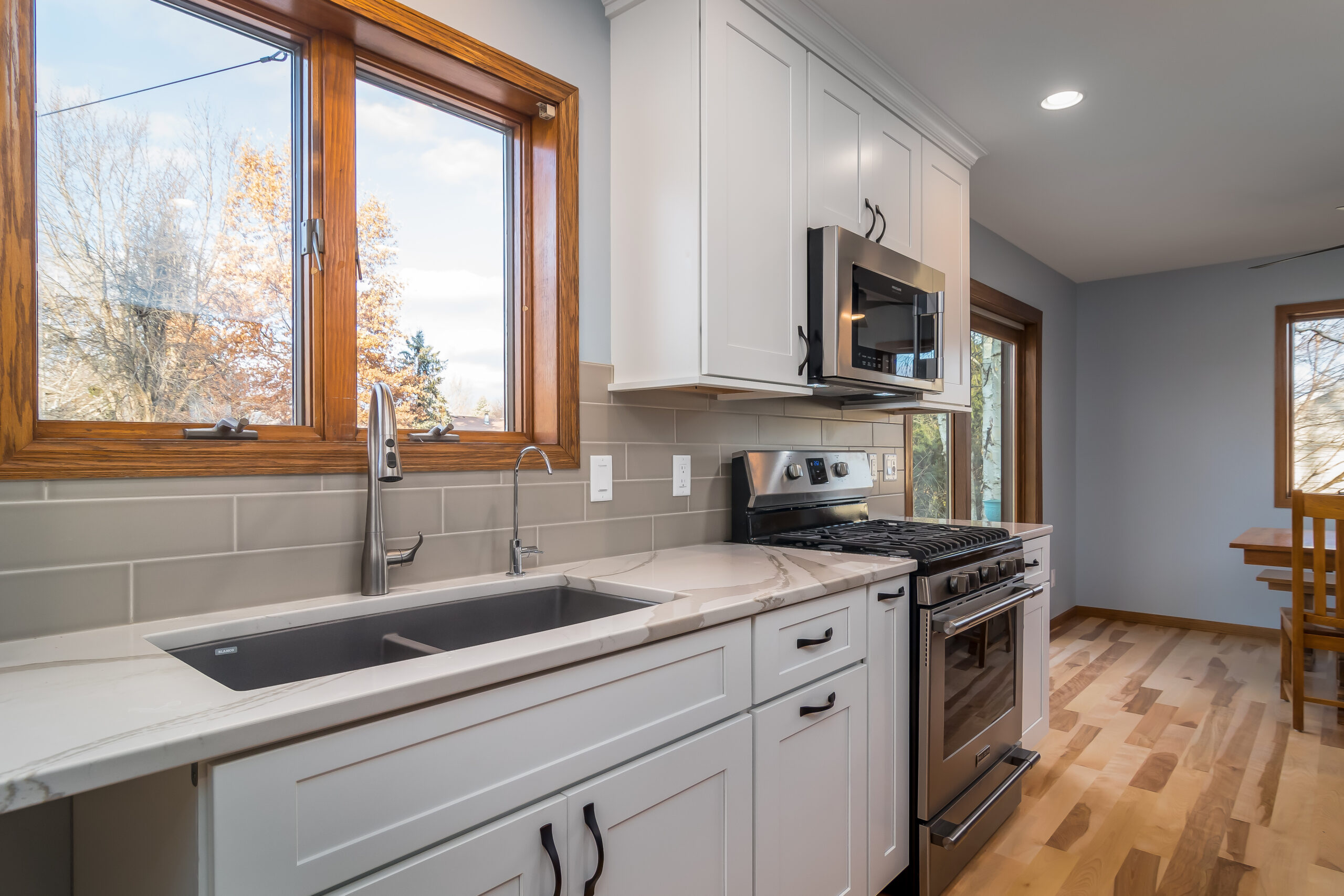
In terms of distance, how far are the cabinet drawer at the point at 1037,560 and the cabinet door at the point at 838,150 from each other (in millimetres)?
1272

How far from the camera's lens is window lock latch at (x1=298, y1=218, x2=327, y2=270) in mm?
1472

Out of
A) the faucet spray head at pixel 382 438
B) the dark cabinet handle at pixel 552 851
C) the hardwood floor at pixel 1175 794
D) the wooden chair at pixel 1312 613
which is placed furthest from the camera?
the wooden chair at pixel 1312 613

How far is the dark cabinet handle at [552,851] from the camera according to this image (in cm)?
100

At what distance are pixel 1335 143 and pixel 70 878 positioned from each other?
14.6 feet

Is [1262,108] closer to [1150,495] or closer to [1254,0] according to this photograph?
[1254,0]

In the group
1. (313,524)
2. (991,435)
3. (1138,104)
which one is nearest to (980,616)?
(313,524)

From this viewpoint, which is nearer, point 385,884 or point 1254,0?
point 385,884

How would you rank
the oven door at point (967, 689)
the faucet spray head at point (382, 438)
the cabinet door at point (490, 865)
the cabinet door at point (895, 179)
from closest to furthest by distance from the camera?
the cabinet door at point (490, 865) < the faucet spray head at point (382, 438) < the oven door at point (967, 689) < the cabinet door at point (895, 179)

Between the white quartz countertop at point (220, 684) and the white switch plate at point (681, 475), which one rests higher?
the white switch plate at point (681, 475)

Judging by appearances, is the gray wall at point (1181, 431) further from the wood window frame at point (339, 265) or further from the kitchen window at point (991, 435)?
the wood window frame at point (339, 265)

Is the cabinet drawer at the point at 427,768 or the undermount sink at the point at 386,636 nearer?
the cabinet drawer at the point at 427,768

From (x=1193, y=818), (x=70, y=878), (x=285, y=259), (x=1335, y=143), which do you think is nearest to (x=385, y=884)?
(x=70, y=878)

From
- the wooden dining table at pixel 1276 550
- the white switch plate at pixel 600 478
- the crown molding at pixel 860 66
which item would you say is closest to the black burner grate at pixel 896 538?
the white switch plate at pixel 600 478

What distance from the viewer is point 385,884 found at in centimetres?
85
